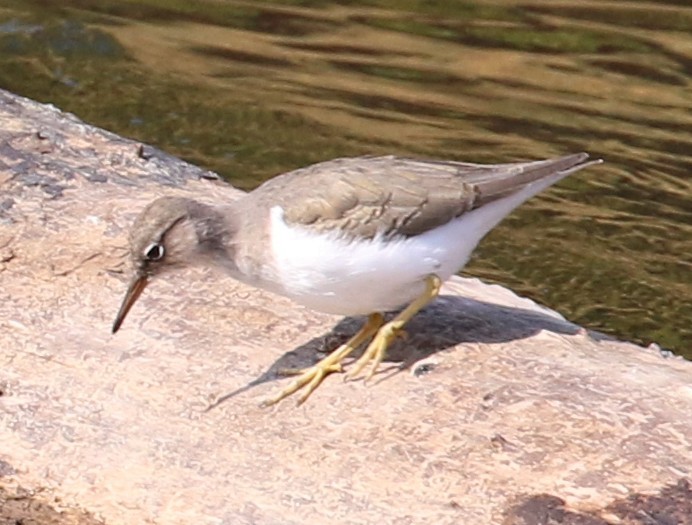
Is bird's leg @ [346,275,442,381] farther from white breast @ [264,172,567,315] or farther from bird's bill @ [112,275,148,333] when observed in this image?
bird's bill @ [112,275,148,333]

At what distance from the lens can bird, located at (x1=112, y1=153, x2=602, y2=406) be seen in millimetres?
5949

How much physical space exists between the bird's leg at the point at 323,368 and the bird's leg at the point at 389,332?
0.08 m

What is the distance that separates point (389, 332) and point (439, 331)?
0.31m

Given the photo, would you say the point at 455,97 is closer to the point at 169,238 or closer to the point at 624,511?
the point at 169,238

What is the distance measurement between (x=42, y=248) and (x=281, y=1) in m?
7.85

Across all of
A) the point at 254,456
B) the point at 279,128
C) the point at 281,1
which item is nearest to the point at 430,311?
the point at 254,456

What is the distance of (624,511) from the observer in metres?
5.23

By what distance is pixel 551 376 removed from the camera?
19.7 ft

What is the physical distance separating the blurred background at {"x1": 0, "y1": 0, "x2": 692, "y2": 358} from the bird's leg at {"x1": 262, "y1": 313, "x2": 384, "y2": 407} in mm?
3088

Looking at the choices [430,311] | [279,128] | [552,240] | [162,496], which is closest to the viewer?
[162,496]

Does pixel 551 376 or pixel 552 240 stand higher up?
pixel 551 376

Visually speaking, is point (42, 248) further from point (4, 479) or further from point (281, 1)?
point (281, 1)

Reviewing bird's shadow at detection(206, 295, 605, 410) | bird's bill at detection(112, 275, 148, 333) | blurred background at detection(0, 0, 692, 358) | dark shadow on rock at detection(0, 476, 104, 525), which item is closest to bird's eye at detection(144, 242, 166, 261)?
bird's bill at detection(112, 275, 148, 333)

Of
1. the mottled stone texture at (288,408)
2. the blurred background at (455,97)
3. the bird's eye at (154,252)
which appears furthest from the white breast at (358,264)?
the blurred background at (455,97)
